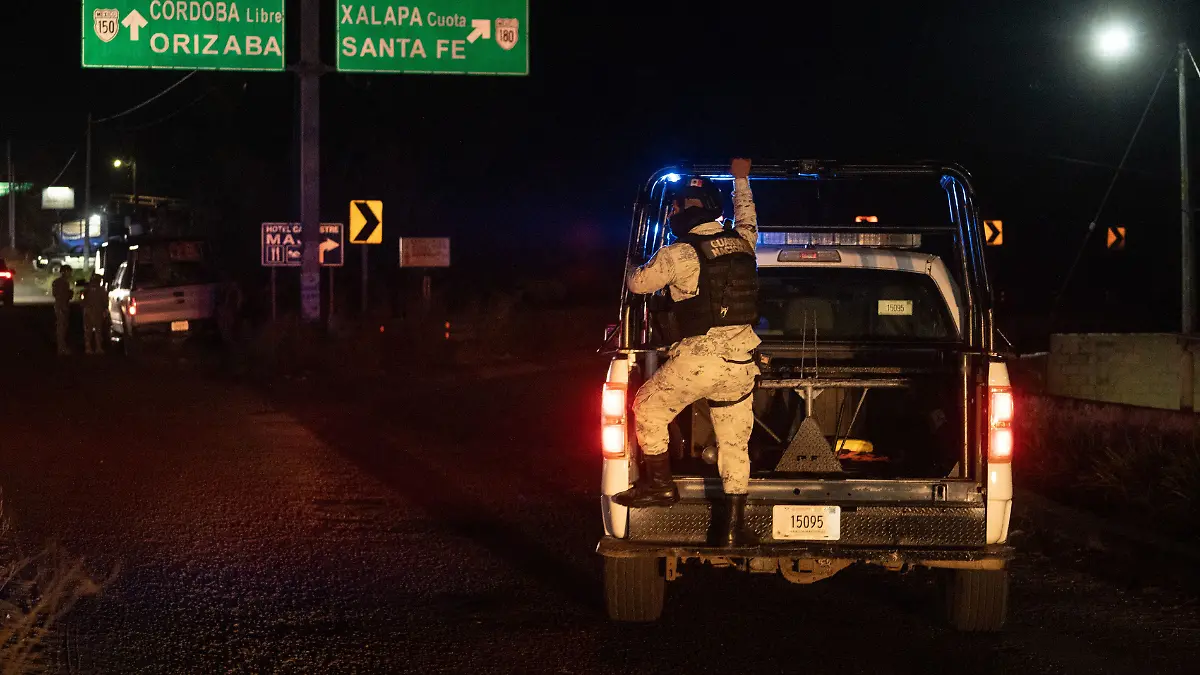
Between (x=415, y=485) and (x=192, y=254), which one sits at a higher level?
(x=192, y=254)

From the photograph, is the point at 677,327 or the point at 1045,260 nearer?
the point at 677,327

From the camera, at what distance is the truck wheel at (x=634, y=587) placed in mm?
6805

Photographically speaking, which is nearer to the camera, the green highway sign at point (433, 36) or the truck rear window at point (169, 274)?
the green highway sign at point (433, 36)

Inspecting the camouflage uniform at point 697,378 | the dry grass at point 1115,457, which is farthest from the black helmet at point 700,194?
the dry grass at point 1115,457

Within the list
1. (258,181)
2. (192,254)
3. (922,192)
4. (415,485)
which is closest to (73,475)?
(415,485)

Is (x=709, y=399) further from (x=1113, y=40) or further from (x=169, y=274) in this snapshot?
(x=169, y=274)

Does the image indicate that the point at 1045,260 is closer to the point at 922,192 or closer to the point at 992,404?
the point at 922,192

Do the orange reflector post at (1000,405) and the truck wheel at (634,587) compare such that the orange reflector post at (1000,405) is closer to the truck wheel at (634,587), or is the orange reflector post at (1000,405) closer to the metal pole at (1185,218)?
the truck wheel at (634,587)

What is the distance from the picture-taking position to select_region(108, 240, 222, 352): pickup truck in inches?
1030

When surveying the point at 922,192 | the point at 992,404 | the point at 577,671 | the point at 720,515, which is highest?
the point at 922,192

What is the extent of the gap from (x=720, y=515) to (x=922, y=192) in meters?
29.1

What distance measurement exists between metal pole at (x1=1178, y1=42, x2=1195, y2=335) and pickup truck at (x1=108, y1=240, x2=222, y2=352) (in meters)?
17.0

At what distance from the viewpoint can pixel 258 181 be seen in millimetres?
44625

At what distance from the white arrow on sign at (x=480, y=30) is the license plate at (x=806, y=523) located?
15.8 metres
